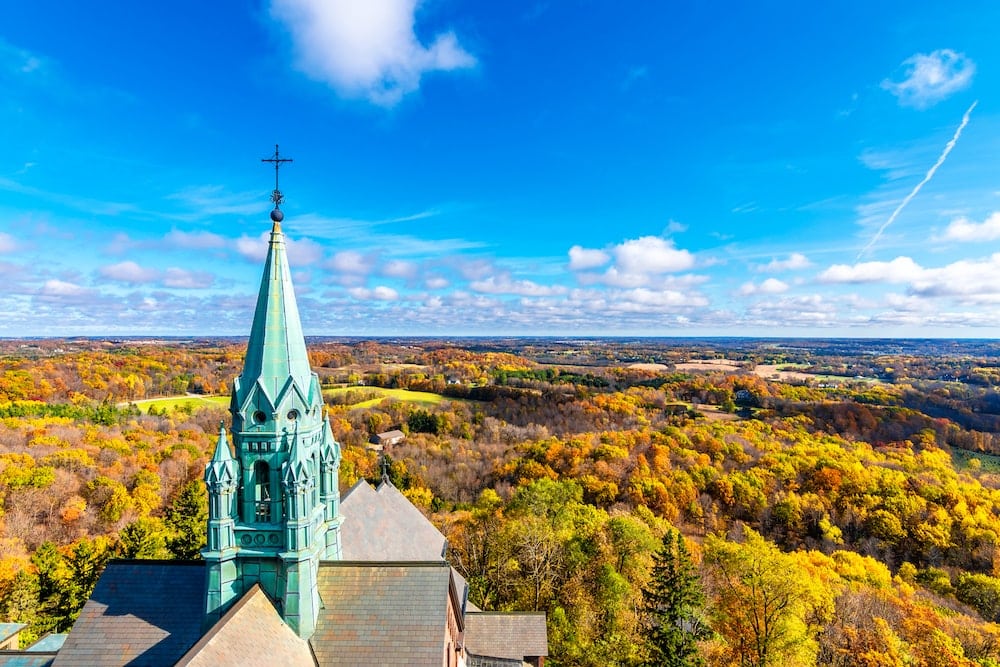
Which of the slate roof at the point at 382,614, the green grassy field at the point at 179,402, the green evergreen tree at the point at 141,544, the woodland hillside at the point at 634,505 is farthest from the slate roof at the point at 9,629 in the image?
the green grassy field at the point at 179,402

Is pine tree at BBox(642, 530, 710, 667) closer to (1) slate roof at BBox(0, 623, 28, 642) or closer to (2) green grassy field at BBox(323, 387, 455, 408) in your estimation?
(1) slate roof at BBox(0, 623, 28, 642)

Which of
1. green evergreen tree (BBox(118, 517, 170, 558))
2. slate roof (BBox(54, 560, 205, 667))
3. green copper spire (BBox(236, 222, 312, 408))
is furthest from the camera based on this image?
green evergreen tree (BBox(118, 517, 170, 558))

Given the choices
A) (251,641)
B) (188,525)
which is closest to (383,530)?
(251,641)

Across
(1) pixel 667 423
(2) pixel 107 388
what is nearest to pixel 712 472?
(1) pixel 667 423

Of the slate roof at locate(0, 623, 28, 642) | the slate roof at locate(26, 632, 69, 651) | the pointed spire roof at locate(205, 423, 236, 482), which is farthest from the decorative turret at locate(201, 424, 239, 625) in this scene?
the slate roof at locate(0, 623, 28, 642)

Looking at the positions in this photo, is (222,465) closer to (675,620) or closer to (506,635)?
(506,635)

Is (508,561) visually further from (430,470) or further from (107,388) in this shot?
(107,388)

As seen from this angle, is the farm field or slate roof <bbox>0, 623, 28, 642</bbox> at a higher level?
slate roof <bbox>0, 623, 28, 642</bbox>

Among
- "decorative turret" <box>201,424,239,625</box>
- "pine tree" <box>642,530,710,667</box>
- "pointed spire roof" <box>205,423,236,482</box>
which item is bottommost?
"pine tree" <box>642,530,710,667</box>
